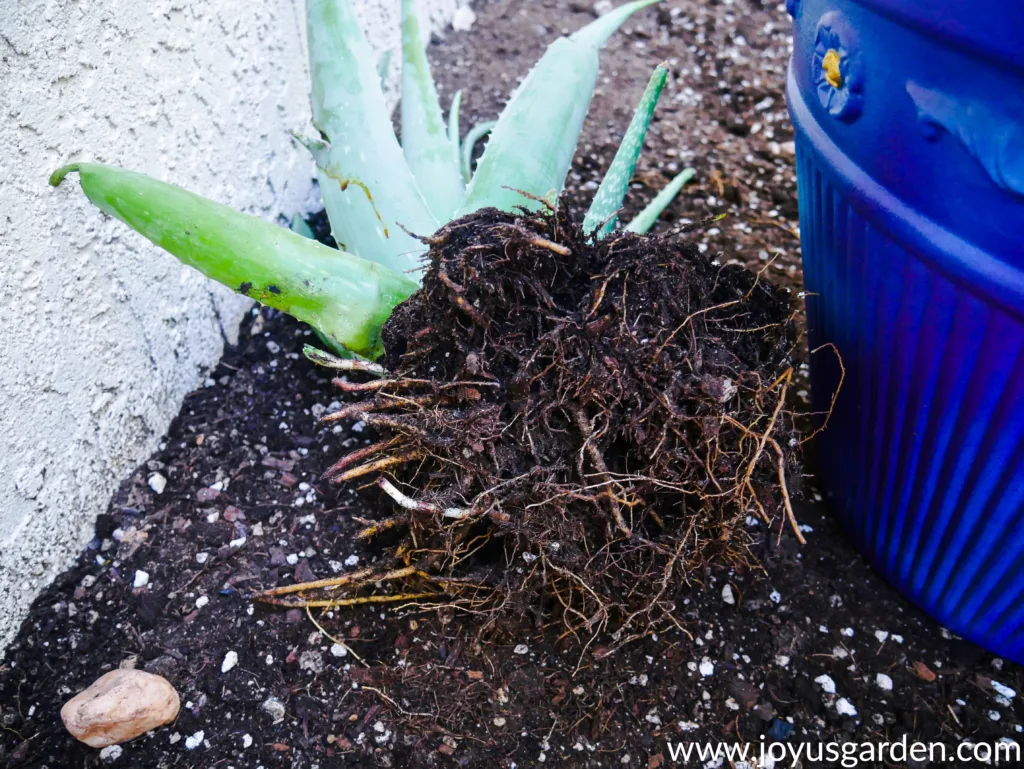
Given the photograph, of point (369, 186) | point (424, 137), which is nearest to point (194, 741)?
point (369, 186)

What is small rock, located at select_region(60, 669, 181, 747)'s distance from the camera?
0.80 metres

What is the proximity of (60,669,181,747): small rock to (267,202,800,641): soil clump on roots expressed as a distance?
29 cm

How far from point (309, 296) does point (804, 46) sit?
560 millimetres

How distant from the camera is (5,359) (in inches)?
32.4

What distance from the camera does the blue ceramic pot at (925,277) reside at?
566mm

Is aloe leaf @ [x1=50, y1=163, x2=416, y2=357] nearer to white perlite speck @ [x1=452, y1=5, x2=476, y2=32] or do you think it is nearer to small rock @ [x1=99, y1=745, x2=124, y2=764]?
small rock @ [x1=99, y1=745, x2=124, y2=764]

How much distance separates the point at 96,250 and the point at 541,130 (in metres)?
0.56

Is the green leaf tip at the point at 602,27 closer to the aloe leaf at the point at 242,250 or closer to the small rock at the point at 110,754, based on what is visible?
the aloe leaf at the point at 242,250

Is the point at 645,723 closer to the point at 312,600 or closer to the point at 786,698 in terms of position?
the point at 786,698

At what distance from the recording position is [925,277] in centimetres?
67

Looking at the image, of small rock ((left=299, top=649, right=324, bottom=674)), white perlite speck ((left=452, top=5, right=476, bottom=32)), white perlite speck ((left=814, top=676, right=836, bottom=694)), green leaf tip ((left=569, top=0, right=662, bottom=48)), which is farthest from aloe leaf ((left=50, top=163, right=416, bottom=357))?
white perlite speck ((left=452, top=5, right=476, bottom=32))

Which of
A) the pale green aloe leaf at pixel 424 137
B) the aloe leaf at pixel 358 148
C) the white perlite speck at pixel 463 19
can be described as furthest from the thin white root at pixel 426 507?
the white perlite speck at pixel 463 19

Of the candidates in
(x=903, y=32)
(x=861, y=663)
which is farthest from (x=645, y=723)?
(x=903, y=32)

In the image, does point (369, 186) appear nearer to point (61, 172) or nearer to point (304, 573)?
point (61, 172)
